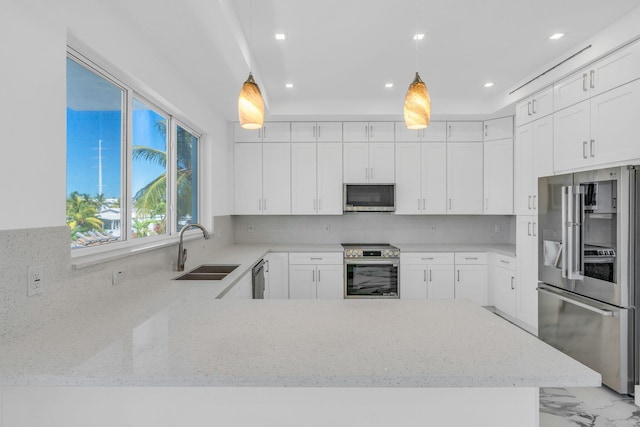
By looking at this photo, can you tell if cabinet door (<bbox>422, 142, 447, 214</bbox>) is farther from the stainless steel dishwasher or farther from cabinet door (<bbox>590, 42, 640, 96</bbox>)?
the stainless steel dishwasher

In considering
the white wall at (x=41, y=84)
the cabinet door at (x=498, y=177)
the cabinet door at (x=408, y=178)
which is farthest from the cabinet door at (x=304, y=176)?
the white wall at (x=41, y=84)

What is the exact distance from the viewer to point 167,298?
5.99 feet

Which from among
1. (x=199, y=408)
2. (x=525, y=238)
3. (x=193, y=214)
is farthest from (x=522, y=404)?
(x=193, y=214)

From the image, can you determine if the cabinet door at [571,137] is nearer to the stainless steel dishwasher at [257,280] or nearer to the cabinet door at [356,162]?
the cabinet door at [356,162]

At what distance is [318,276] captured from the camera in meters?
4.14

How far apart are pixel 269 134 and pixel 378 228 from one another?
6.58ft

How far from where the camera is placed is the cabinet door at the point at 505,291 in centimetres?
377

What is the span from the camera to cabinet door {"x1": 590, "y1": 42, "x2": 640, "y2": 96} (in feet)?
7.70

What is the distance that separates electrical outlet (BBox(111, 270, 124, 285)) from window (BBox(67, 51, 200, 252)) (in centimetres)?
20

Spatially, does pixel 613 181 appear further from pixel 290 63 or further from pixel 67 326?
pixel 67 326

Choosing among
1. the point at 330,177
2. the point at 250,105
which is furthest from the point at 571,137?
the point at 250,105

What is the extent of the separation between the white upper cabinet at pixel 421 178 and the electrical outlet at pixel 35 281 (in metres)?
3.80

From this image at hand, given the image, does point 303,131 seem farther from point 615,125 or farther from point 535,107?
Answer: point 615,125

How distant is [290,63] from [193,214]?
1.87m
